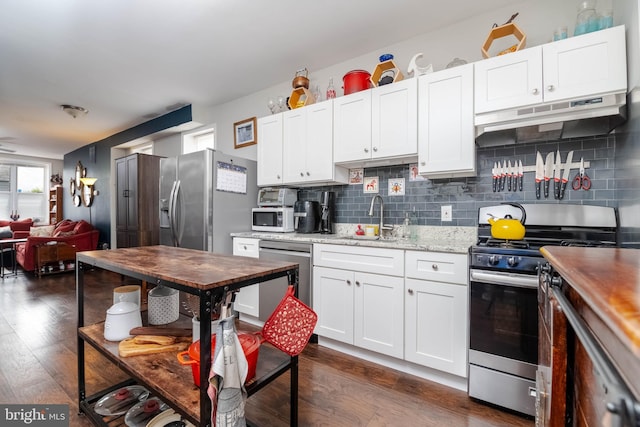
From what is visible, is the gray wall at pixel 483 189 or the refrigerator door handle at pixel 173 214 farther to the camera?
the refrigerator door handle at pixel 173 214

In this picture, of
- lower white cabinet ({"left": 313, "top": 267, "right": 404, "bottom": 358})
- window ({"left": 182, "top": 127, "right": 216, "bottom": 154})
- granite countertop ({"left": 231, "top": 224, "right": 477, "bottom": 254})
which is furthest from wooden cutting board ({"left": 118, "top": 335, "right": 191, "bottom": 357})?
window ({"left": 182, "top": 127, "right": 216, "bottom": 154})

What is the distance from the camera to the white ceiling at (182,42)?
2.21 meters

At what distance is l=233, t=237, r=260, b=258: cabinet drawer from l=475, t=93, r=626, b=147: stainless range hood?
2134mm

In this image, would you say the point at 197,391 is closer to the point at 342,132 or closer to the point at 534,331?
the point at 534,331

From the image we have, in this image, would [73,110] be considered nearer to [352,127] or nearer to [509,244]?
[352,127]

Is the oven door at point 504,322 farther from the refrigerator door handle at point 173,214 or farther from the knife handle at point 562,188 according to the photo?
the refrigerator door handle at point 173,214

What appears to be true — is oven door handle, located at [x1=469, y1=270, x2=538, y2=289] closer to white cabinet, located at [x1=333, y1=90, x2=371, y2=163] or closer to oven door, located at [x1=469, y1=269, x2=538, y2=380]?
oven door, located at [x1=469, y1=269, x2=538, y2=380]

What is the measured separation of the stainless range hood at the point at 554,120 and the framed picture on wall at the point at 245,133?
2635mm

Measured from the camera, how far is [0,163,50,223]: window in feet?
24.7

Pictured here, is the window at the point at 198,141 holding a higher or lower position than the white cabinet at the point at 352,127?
higher

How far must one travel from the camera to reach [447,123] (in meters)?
2.08

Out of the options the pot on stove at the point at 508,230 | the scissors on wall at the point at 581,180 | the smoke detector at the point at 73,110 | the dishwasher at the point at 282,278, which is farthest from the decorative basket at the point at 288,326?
the smoke detector at the point at 73,110

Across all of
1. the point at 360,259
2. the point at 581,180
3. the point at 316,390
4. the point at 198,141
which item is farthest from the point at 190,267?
the point at 198,141

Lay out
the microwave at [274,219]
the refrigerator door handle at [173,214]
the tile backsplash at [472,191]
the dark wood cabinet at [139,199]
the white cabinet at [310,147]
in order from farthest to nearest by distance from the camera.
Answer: the dark wood cabinet at [139,199]
the refrigerator door handle at [173,214]
the microwave at [274,219]
the white cabinet at [310,147]
the tile backsplash at [472,191]
